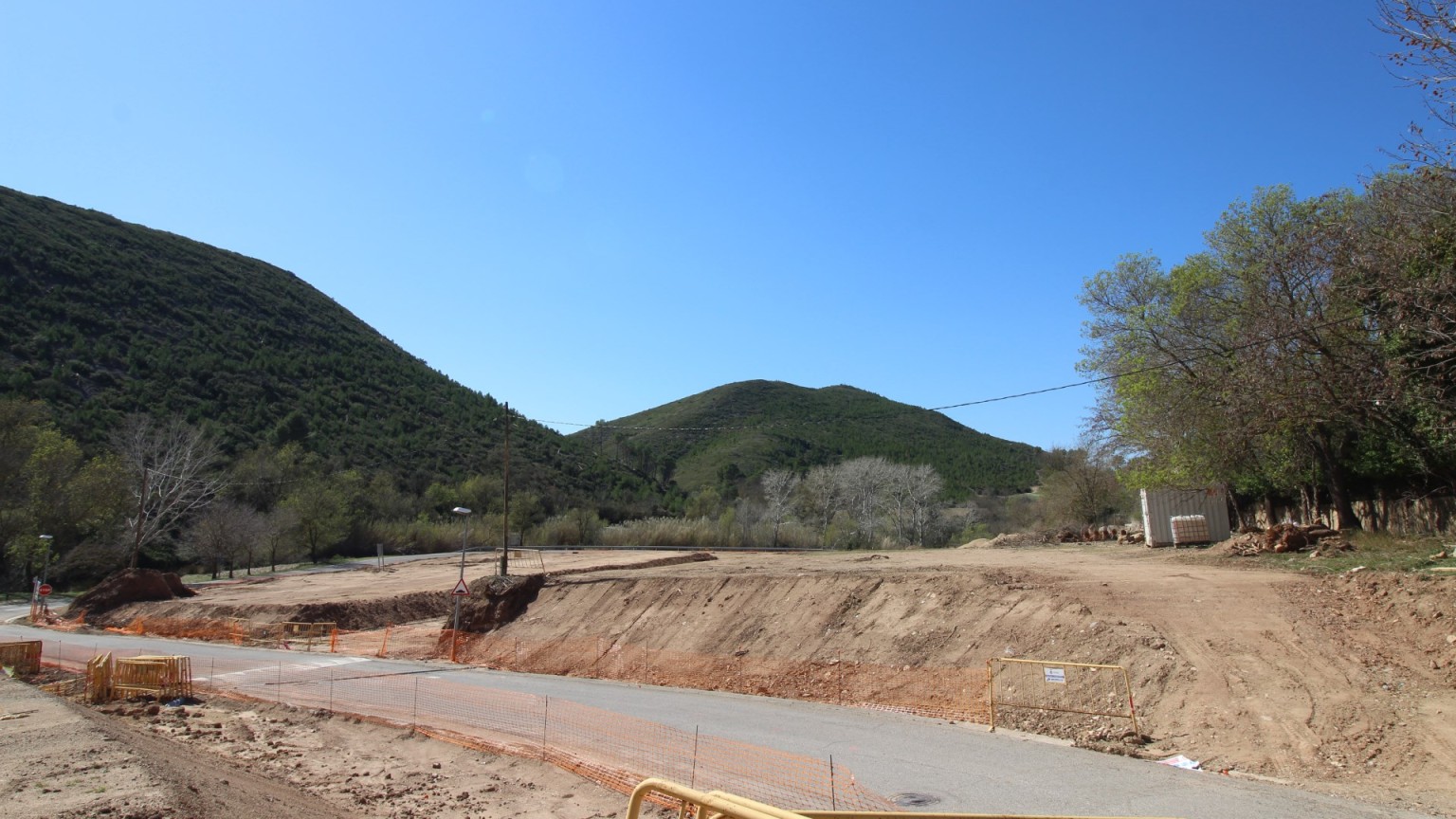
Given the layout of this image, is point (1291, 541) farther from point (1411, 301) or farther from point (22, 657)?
point (22, 657)

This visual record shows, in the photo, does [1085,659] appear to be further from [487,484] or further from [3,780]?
[487,484]

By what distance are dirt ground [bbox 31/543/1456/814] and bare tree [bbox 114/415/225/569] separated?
38.5 metres

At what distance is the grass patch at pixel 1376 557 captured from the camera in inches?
602

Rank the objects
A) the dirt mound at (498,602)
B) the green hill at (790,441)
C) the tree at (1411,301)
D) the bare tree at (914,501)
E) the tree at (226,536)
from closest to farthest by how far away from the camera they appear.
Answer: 1. the tree at (1411,301)
2. the dirt mound at (498,602)
3. the tree at (226,536)
4. the bare tree at (914,501)
5. the green hill at (790,441)

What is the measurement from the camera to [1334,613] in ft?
45.2

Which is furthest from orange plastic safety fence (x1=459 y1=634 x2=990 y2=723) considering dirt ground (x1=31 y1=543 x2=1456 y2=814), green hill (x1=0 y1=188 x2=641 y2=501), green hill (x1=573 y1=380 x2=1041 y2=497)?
green hill (x1=573 y1=380 x2=1041 y2=497)

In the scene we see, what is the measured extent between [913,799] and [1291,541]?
652 inches

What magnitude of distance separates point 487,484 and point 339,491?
17173mm

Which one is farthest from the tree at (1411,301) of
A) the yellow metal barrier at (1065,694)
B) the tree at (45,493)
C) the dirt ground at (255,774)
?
the tree at (45,493)

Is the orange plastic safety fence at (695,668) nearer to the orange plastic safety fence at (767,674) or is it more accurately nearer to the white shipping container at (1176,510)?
the orange plastic safety fence at (767,674)

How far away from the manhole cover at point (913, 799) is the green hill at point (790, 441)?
9183 centimetres

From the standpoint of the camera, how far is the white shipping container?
30656 mm

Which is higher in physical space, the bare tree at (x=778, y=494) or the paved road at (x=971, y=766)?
the bare tree at (x=778, y=494)

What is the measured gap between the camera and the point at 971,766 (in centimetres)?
1084
